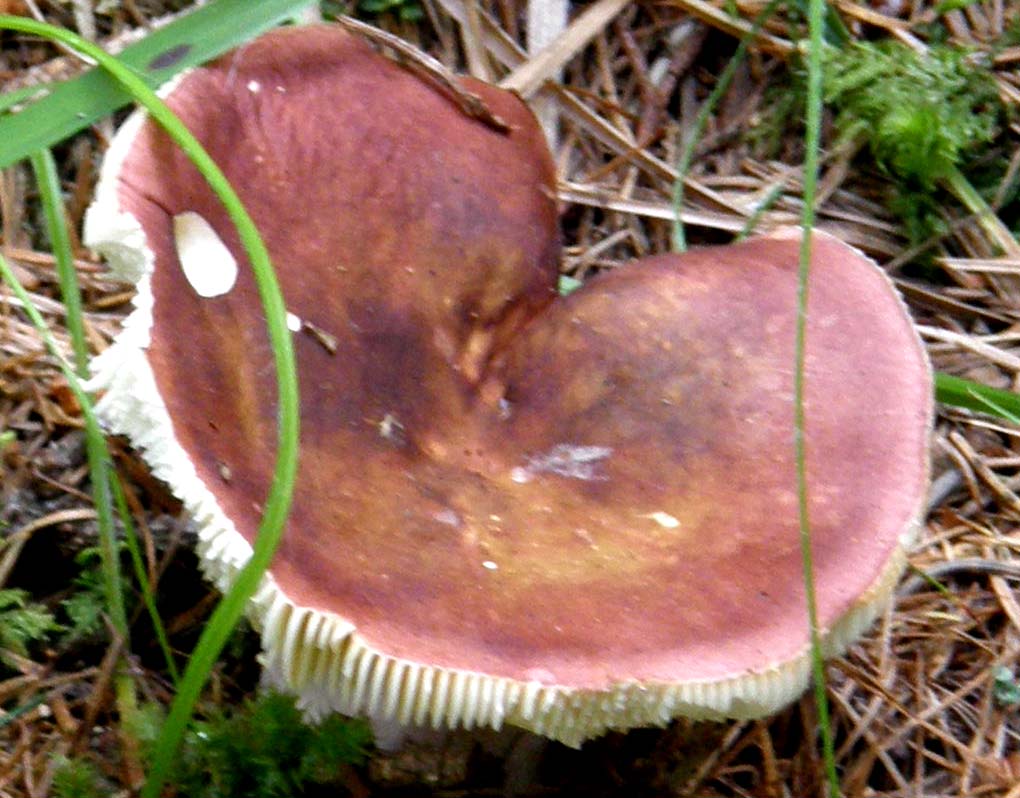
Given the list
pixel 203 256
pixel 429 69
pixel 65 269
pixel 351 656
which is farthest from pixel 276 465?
pixel 429 69

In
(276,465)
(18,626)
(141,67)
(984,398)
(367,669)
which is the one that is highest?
(141,67)

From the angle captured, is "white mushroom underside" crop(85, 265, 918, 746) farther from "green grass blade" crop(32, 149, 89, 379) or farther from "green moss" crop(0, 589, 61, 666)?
"green moss" crop(0, 589, 61, 666)

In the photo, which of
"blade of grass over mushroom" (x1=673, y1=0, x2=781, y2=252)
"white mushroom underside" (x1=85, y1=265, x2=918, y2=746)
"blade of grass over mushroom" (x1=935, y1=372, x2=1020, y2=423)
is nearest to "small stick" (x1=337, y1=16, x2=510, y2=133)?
"blade of grass over mushroom" (x1=673, y1=0, x2=781, y2=252)

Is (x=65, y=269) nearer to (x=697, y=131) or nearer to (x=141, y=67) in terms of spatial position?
(x=141, y=67)

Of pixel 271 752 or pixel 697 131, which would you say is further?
pixel 697 131

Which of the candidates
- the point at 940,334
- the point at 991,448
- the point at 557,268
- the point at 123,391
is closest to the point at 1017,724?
the point at 991,448

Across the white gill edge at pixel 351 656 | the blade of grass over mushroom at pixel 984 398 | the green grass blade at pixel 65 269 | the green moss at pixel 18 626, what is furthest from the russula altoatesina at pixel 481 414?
the green moss at pixel 18 626
